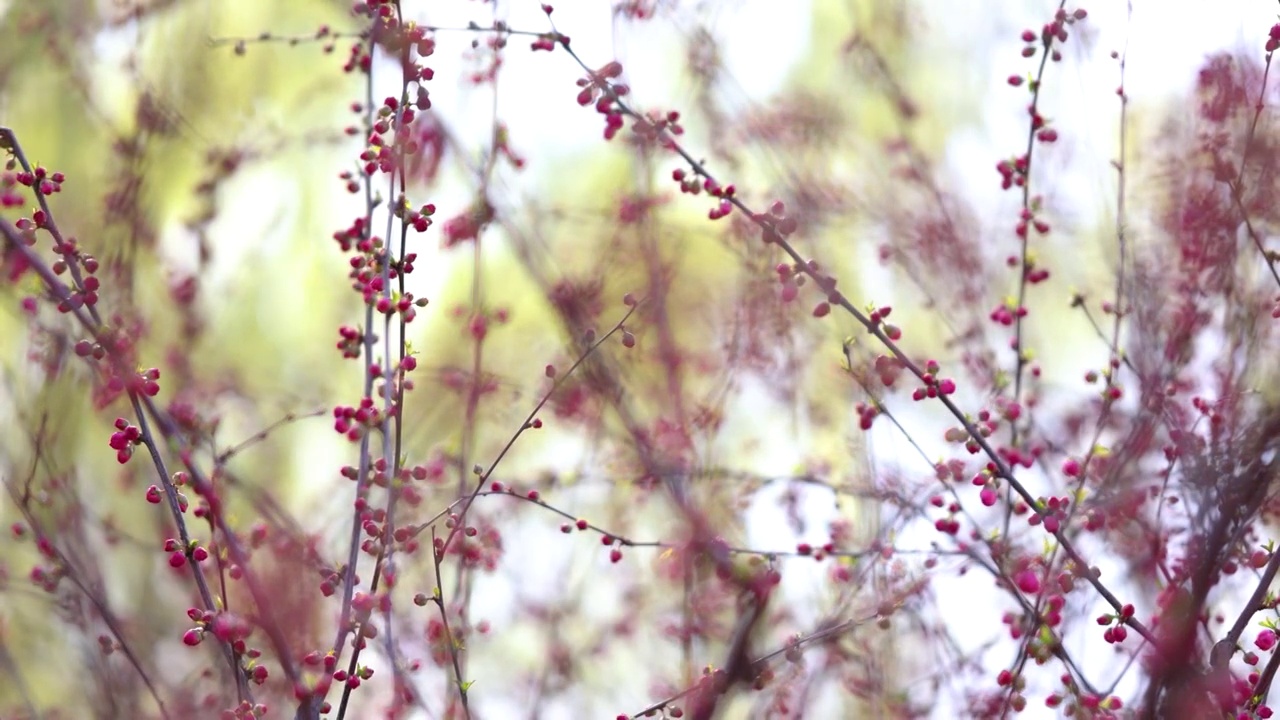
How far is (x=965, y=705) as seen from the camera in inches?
72.7

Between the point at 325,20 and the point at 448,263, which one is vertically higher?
the point at 325,20

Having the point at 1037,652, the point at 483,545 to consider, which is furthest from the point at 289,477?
the point at 1037,652

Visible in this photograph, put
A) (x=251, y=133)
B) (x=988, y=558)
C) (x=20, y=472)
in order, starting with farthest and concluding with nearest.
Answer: (x=251, y=133) → (x=20, y=472) → (x=988, y=558)

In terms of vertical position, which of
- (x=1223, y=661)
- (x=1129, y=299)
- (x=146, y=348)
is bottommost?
(x=1223, y=661)

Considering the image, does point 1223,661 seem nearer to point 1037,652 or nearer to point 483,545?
point 1037,652

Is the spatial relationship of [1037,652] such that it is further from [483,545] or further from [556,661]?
[556,661]

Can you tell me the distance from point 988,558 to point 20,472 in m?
2.19

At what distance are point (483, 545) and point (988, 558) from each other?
785mm

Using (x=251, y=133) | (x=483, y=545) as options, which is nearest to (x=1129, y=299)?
(x=483, y=545)

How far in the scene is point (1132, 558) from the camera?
1.75m

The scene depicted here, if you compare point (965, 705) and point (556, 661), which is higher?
point (556, 661)

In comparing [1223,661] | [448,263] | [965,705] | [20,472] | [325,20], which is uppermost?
[325,20]

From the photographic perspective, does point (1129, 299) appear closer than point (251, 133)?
Yes

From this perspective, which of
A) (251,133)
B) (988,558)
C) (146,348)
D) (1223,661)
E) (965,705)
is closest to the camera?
(1223,661)
